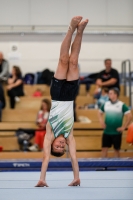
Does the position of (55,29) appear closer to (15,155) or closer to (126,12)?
(126,12)

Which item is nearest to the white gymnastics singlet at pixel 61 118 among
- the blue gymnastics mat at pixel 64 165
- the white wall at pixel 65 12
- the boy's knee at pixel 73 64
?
the boy's knee at pixel 73 64

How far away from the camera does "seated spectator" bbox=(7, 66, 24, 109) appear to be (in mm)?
11232

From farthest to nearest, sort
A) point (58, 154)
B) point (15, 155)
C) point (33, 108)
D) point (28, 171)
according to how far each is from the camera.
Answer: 1. point (33, 108)
2. point (15, 155)
3. point (28, 171)
4. point (58, 154)

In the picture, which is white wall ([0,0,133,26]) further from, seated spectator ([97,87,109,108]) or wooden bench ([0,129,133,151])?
wooden bench ([0,129,133,151])

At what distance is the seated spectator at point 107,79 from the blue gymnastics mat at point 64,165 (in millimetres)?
3459

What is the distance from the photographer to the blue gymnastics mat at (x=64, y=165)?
7988 millimetres

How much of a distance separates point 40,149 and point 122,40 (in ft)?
13.4

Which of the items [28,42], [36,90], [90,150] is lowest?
[90,150]

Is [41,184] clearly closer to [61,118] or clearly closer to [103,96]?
[61,118]

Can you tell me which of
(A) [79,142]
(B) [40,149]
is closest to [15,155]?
(B) [40,149]

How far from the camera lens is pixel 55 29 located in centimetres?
1205

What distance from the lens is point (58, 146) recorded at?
5.77 meters

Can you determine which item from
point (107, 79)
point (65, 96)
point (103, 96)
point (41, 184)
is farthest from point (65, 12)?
point (41, 184)

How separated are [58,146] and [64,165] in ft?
7.51
